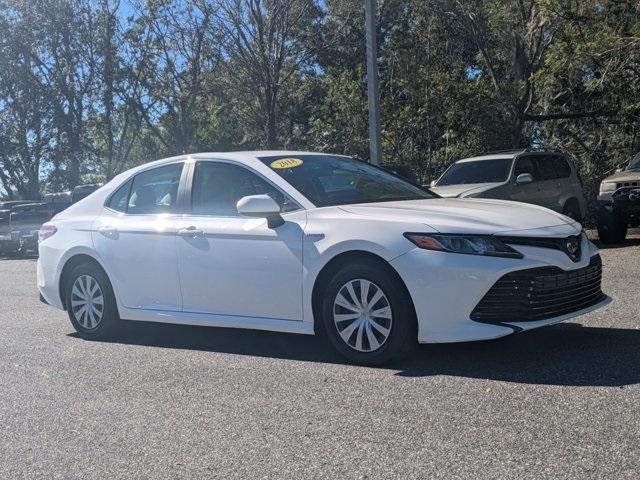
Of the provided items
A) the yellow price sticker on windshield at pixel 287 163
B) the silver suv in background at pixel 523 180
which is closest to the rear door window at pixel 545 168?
the silver suv in background at pixel 523 180

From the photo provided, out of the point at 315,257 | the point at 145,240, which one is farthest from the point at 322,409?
the point at 145,240

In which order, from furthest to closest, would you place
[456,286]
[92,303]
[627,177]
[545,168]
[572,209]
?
[572,209]
[545,168]
[627,177]
[92,303]
[456,286]

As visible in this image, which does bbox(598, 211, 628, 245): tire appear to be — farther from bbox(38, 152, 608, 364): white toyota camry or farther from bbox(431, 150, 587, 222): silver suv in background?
bbox(38, 152, 608, 364): white toyota camry

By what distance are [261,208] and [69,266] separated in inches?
104

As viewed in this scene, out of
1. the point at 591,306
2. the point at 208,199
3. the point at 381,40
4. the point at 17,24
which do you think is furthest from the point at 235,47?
the point at 591,306

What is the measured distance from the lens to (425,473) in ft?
12.5

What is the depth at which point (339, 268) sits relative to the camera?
5.82m

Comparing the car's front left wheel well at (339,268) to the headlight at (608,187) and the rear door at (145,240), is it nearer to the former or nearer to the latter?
the rear door at (145,240)

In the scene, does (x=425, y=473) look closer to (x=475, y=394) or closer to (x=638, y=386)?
(x=475, y=394)

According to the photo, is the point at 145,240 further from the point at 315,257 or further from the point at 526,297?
the point at 526,297

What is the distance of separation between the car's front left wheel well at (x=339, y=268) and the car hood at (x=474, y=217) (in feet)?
0.98

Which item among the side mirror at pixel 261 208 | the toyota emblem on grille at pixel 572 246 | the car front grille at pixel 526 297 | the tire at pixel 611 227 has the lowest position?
the tire at pixel 611 227

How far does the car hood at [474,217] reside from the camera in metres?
5.43

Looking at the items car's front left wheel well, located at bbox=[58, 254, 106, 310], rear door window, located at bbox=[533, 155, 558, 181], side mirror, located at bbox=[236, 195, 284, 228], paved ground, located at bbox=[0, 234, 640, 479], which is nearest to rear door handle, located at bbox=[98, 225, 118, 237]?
car's front left wheel well, located at bbox=[58, 254, 106, 310]
